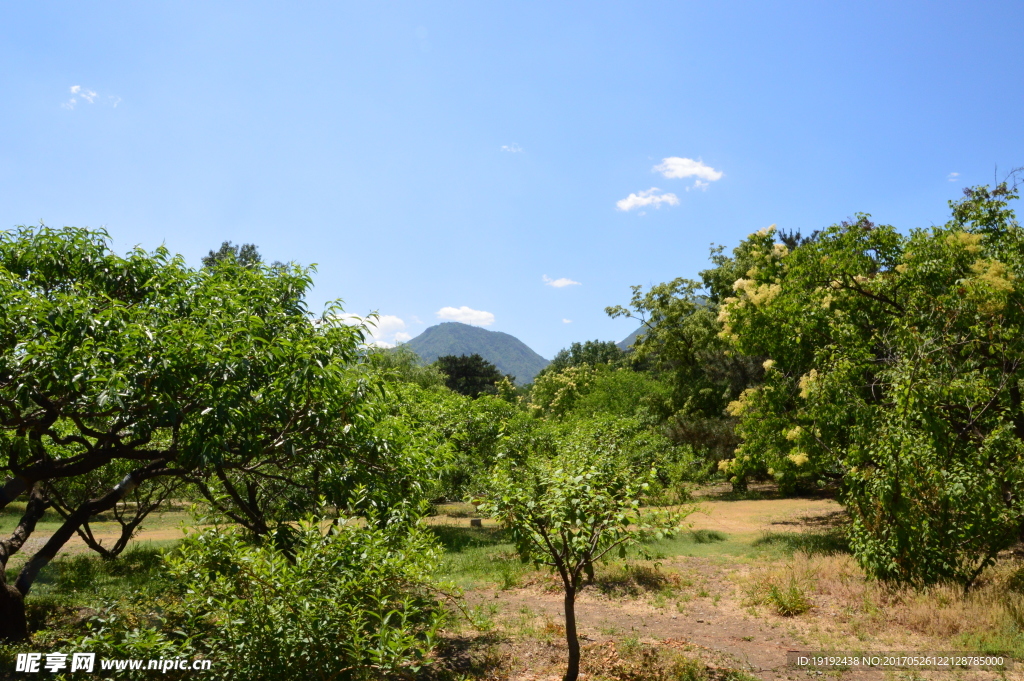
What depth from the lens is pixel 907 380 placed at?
9.74m

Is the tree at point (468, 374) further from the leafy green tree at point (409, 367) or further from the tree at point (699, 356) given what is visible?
the tree at point (699, 356)

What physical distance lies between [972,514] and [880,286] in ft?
18.7

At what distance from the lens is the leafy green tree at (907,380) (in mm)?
9234

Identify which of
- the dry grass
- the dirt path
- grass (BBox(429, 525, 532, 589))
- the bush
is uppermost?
the bush

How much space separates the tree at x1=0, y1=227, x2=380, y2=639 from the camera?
5559 mm

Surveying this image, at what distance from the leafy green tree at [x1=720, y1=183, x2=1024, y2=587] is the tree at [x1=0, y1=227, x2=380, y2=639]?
26.6ft

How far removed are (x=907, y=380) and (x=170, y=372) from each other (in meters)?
10.4

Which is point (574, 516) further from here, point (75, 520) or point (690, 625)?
point (75, 520)

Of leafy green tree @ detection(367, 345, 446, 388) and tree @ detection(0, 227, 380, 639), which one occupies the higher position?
leafy green tree @ detection(367, 345, 446, 388)

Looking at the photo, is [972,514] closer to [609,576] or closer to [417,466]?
[609,576]

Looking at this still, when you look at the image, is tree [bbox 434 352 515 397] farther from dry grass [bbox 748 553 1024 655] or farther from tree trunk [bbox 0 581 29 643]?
tree trunk [bbox 0 581 29 643]

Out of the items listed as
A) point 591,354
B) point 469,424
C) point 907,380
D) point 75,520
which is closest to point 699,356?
point 469,424

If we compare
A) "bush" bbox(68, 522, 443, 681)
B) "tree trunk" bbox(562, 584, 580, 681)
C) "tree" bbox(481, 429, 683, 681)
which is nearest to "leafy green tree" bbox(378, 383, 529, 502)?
"tree" bbox(481, 429, 683, 681)

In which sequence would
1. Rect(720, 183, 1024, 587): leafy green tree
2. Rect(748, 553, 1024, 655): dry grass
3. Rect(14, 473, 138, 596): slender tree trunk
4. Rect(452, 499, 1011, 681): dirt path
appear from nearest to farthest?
Rect(14, 473, 138, 596): slender tree trunk, Rect(452, 499, 1011, 681): dirt path, Rect(748, 553, 1024, 655): dry grass, Rect(720, 183, 1024, 587): leafy green tree
